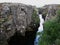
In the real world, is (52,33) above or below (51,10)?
above

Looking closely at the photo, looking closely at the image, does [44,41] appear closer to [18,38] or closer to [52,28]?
[52,28]

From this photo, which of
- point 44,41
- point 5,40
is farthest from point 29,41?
point 44,41

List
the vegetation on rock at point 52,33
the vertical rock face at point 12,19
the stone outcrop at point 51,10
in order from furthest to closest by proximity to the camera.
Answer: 1. the vertical rock face at point 12,19
2. the stone outcrop at point 51,10
3. the vegetation on rock at point 52,33

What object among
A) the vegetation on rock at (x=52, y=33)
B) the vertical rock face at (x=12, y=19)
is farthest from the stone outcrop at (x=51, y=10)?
the vegetation on rock at (x=52, y=33)

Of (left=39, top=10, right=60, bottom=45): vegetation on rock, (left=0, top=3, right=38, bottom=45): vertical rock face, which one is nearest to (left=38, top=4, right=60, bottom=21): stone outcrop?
(left=0, top=3, right=38, bottom=45): vertical rock face

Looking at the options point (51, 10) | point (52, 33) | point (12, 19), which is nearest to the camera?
point (52, 33)

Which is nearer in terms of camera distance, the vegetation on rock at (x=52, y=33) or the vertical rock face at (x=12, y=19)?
the vegetation on rock at (x=52, y=33)

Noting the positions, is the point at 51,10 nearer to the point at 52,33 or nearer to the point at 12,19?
the point at 12,19

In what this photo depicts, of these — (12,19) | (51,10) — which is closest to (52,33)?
(51,10)

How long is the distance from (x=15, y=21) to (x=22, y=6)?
12.1 ft

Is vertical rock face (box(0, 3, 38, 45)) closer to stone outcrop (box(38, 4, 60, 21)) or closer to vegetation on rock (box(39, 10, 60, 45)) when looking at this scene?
stone outcrop (box(38, 4, 60, 21))

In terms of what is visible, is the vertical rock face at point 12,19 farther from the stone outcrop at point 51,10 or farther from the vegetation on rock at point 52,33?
the vegetation on rock at point 52,33

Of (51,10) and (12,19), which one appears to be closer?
(12,19)

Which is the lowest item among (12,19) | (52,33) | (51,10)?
(12,19)
